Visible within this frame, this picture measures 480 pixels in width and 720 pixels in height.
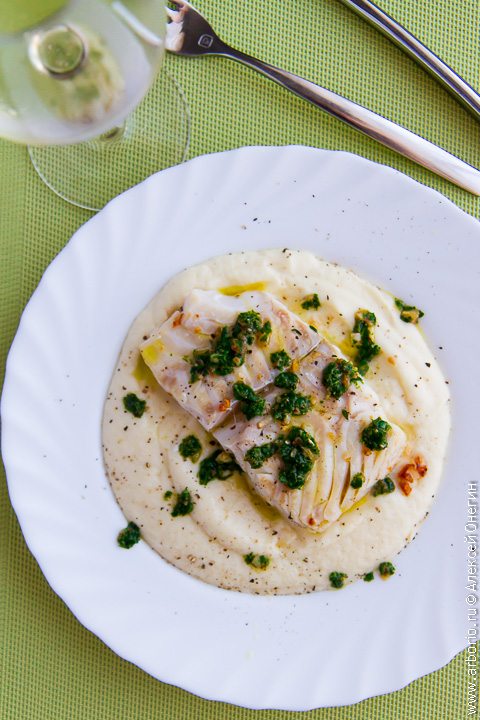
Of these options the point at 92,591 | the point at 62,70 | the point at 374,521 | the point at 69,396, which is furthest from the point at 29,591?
the point at 62,70

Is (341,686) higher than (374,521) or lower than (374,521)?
lower

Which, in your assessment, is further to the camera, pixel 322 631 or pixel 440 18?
pixel 440 18

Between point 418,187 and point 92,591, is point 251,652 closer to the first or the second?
point 92,591

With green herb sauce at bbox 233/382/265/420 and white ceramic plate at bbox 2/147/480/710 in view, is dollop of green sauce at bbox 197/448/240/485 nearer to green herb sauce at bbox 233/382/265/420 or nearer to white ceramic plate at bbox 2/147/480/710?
green herb sauce at bbox 233/382/265/420

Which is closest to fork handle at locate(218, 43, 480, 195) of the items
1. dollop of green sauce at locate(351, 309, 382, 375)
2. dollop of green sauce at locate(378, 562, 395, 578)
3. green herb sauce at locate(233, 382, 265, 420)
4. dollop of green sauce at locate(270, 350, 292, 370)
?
dollop of green sauce at locate(351, 309, 382, 375)

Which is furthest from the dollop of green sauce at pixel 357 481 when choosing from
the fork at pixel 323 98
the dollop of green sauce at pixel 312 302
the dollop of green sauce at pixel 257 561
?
the fork at pixel 323 98

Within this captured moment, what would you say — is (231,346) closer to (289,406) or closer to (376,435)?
(289,406)

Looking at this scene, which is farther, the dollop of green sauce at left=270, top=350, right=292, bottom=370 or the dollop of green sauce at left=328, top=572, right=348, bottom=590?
the dollop of green sauce at left=328, top=572, right=348, bottom=590
